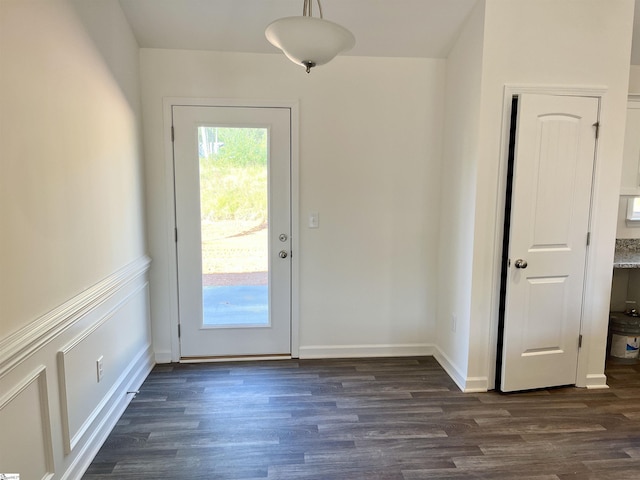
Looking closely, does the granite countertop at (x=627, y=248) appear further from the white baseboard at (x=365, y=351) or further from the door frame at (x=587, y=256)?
the white baseboard at (x=365, y=351)

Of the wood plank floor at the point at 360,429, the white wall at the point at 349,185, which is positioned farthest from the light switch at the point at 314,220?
the wood plank floor at the point at 360,429

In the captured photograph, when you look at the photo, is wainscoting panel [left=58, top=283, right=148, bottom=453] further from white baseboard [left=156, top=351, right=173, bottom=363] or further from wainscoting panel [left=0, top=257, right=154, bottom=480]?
white baseboard [left=156, top=351, right=173, bottom=363]

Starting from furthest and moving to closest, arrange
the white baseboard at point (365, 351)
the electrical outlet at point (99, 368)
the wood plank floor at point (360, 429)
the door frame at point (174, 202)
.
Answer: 1. the white baseboard at point (365, 351)
2. the door frame at point (174, 202)
3. the electrical outlet at point (99, 368)
4. the wood plank floor at point (360, 429)

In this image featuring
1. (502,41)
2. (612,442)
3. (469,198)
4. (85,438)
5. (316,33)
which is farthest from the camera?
(469,198)

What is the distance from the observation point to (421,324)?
3225 millimetres

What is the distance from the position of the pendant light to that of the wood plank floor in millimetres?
1913

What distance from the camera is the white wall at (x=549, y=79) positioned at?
7.85ft

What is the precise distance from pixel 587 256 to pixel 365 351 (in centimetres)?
175

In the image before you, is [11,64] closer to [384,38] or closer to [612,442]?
[384,38]

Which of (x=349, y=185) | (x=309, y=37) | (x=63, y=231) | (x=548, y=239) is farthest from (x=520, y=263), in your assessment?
(x=63, y=231)

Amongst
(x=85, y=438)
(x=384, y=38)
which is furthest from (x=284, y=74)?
(x=85, y=438)

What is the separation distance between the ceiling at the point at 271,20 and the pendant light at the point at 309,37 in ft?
3.89

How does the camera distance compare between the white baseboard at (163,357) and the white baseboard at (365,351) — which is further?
the white baseboard at (365,351)

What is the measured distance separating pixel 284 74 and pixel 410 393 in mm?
2472
